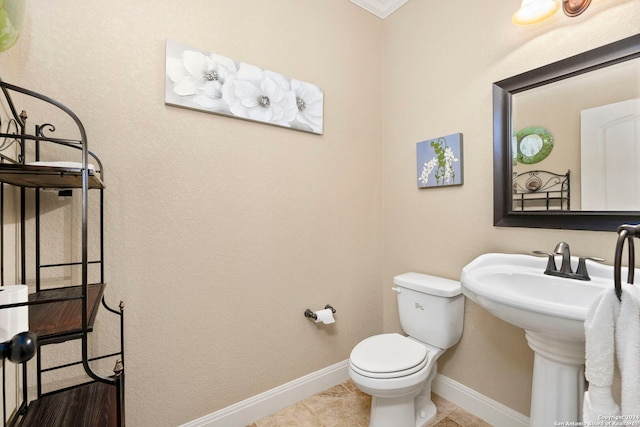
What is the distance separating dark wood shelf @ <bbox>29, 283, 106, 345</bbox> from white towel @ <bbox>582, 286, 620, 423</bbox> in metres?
1.25

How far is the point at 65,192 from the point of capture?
3.86 feet

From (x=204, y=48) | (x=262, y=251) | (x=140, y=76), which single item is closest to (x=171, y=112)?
(x=140, y=76)

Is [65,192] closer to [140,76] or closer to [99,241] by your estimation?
[99,241]

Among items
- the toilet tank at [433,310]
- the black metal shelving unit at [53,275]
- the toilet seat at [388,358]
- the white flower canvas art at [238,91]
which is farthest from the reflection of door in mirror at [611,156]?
the black metal shelving unit at [53,275]

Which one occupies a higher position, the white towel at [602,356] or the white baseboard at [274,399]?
the white towel at [602,356]

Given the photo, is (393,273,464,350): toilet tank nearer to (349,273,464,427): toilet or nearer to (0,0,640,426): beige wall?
(349,273,464,427): toilet

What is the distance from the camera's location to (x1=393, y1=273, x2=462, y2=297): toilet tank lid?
5.20ft

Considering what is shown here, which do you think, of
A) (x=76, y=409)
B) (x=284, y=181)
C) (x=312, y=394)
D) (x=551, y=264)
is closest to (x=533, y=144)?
(x=551, y=264)

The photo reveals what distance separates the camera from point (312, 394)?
1.85 m

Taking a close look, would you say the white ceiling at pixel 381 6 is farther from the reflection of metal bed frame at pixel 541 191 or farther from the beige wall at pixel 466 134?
the reflection of metal bed frame at pixel 541 191

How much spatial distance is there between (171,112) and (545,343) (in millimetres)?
1859

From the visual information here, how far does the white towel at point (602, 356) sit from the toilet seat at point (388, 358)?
71cm

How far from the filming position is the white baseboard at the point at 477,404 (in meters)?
1.50

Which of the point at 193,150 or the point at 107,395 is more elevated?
the point at 193,150
